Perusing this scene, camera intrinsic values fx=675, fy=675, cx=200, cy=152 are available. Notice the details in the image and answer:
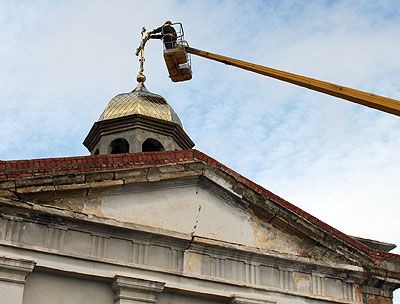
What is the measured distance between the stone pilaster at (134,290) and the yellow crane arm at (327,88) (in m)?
5.26

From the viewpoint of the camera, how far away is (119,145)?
19438 millimetres

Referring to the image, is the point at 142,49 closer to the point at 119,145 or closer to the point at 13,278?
the point at 119,145

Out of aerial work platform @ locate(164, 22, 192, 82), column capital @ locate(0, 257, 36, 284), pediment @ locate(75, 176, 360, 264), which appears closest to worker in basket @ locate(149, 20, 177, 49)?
aerial work platform @ locate(164, 22, 192, 82)

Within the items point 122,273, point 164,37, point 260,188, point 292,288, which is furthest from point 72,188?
point 164,37

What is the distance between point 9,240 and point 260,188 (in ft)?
17.4

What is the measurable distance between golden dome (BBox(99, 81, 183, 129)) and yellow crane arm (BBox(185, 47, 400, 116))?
320 centimetres

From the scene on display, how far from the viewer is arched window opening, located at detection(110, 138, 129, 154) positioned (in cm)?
1926

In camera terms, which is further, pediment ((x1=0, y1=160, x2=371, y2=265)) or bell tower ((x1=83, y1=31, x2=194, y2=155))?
bell tower ((x1=83, y1=31, x2=194, y2=155))

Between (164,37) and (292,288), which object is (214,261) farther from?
(164,37)

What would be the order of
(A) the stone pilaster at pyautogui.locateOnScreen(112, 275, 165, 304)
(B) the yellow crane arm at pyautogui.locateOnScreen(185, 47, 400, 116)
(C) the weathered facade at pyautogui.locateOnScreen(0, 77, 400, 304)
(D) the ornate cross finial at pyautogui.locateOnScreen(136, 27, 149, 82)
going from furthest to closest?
(D) the ornate cross finial at pyautogui.locateOnScreen(136, 27, 149, 82), (B) the yellow crane arm at pyautogui.locateOnScreen(185, 47, 400, 116), (A) the stone pilaster at pyautogui.locateOnScreen(112, 275, 165, 304), (C) the weathered facade at pyautogui.locateOnScreen(0, 77, 400, 304)

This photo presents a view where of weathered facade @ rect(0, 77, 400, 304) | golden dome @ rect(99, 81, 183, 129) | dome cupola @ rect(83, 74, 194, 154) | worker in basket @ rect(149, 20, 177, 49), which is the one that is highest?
worker in basket @ rect(149, 20, 177, 49)

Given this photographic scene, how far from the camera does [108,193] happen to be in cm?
1275

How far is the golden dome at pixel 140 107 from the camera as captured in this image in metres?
19.4

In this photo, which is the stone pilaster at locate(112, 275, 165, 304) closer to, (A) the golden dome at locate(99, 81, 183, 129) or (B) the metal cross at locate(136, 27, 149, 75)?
(A) the golden dome at locate(99, 81, 183, 129)
